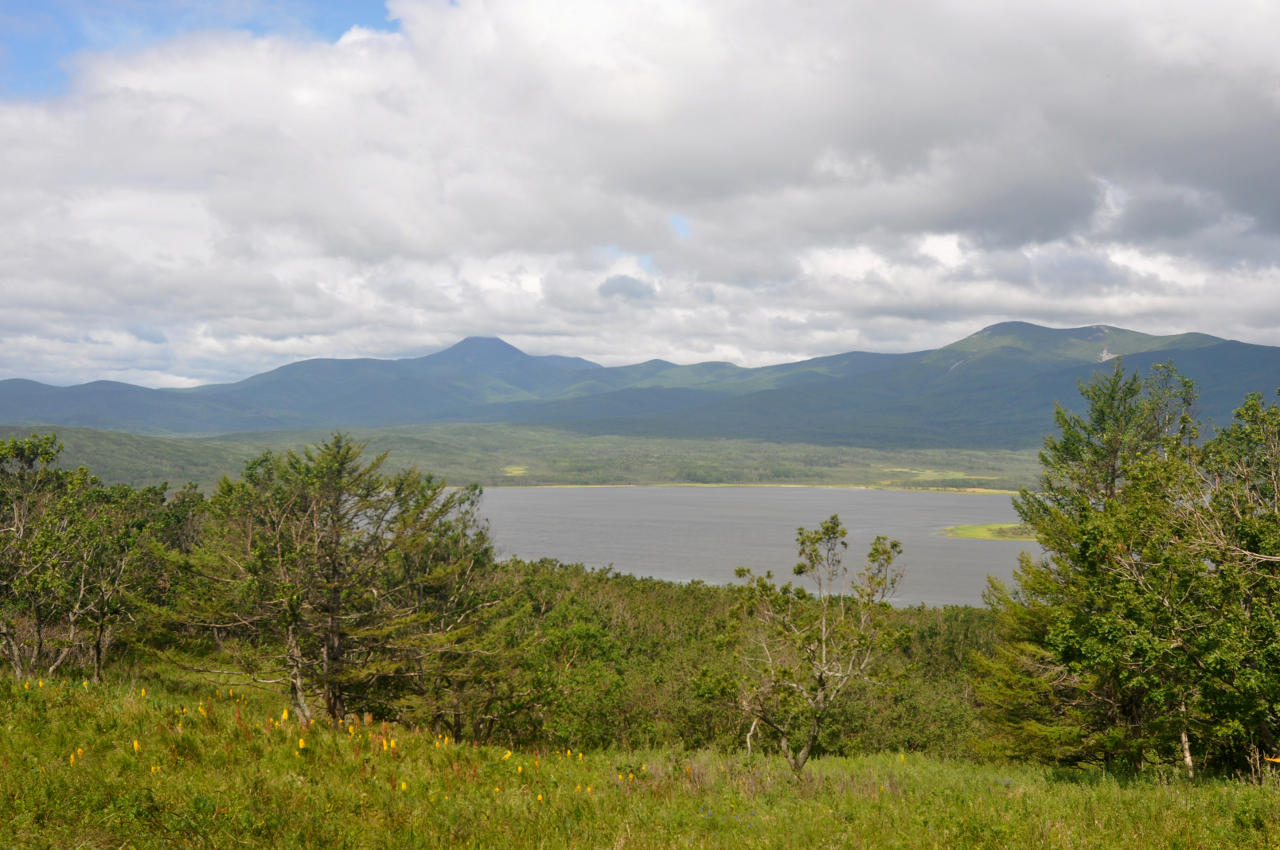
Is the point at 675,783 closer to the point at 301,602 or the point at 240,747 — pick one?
the point at 240,747

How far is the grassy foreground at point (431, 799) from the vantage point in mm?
7547

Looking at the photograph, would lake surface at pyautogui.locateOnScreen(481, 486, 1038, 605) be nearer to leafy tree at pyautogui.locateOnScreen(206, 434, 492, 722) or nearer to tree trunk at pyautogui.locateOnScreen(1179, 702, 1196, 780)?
leafy tree at pyautogui.locateOnScreen(206, 434, 492, 722)

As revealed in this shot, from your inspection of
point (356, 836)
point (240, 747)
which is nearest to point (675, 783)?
point (356, 836)

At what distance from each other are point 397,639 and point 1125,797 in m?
20.9

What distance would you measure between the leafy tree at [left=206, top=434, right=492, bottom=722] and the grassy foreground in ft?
25.5

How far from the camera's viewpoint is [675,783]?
11.1 metres

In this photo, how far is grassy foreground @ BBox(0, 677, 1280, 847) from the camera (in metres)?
7.55

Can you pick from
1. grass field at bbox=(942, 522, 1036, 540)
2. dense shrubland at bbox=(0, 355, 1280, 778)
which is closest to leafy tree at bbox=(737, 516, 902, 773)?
dense shrubland at bbox=(0, 355, 1280, 778)

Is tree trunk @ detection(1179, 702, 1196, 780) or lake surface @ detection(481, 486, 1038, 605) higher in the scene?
tree trunk @ detection(1179, 702, 1196, 780)

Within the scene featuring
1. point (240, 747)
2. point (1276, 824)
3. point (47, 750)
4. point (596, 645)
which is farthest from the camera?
point (596, 645)

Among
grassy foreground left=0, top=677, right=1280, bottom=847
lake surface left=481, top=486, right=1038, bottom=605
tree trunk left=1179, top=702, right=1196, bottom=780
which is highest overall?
grassy foreground left=0, top=677, right=1280, bottom=847

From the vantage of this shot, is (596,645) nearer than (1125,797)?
No

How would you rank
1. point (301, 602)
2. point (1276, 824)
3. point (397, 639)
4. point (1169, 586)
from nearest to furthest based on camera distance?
point (1276, 824), point (1169, 586), point (301, 602), point (397, 639)

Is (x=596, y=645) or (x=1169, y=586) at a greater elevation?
(x=1169, y=586)
